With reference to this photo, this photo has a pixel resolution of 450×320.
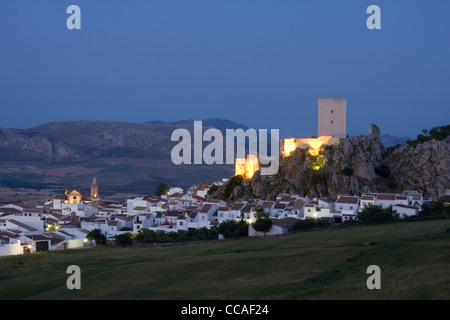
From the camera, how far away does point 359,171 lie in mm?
46750

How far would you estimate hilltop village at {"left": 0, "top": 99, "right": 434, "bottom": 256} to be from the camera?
1515 inches

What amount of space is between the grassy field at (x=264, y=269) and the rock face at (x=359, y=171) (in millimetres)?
13429

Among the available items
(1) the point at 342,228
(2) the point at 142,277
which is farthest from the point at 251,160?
(2) the point at 142,277

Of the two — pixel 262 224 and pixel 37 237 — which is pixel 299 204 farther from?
pixel 37 237

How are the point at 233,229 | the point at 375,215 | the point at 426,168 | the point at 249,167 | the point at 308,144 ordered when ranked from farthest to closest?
1. the point at 249,167
2. the point at 308,144
3. the point at 426,168
4. the point at 233,229
5. the point at 375,215

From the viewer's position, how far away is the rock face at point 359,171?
1809 inches

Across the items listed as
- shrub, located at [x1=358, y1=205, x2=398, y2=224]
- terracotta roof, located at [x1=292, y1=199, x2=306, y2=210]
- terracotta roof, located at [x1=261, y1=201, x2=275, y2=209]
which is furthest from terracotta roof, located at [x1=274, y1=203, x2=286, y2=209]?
shrub, located at [x1=358, y1=205, x2=398, y2=224]

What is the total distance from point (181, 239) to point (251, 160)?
60.6 ft

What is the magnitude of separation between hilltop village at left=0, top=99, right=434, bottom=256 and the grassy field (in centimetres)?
552

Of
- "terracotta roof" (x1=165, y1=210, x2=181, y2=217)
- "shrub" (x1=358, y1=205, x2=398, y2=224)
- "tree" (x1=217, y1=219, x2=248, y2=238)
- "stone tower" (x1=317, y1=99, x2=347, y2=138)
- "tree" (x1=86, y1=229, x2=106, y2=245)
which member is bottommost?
"tree" (x1=86, y1=229, x2=106, y2=245)

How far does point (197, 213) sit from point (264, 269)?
74.4 ft

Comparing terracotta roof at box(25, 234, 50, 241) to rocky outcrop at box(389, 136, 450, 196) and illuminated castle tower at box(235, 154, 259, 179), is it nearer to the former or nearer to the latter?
illuminated castle tower at box(235, 154, 259, 179)

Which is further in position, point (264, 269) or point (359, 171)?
point (359, 171)

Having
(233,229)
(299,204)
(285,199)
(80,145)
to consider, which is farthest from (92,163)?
(233,229)
